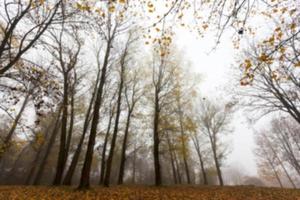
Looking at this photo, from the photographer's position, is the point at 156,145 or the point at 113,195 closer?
the point at 113,195

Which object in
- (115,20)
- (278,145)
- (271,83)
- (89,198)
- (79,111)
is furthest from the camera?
(278,145)

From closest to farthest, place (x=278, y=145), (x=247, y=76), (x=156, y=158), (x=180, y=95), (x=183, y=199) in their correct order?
(x=247, y=76)
(x=183, y=199)
(x=156, y=158)
(x=180, y=95)
(x=278, y=145)

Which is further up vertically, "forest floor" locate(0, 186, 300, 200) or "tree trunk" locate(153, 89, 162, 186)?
"tree trunk" locate(153, 89, 162, 186)

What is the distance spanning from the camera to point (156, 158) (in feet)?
46.3

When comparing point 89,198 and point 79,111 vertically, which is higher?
point 79,111

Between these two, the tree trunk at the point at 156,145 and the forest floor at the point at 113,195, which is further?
the tree trunk at the point at 156,145

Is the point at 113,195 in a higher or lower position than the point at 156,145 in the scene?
lower

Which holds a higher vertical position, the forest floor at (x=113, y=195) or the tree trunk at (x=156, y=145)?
the tree trunk at (x=156, y=145)

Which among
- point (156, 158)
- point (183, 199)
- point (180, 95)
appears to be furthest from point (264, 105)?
point (183, 199)

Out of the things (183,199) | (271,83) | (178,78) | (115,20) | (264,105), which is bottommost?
(183,199)

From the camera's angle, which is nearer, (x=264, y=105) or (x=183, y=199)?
(x=183, y=199)

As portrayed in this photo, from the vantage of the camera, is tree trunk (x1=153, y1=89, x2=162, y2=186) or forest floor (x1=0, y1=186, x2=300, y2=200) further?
tree trunk (x1=153, y1=89, x2=162, y2=186)

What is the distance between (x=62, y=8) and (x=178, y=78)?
451 inches

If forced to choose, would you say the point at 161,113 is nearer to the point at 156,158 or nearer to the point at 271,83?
the point at 156,158
